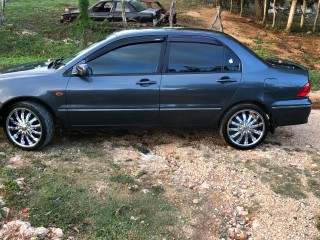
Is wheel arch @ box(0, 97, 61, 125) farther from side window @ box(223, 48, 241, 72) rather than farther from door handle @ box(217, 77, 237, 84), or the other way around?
side window @ box(223, 48, 241, 72)

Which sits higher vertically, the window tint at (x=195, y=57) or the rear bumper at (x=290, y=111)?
the window tint at (x=195, y=57)

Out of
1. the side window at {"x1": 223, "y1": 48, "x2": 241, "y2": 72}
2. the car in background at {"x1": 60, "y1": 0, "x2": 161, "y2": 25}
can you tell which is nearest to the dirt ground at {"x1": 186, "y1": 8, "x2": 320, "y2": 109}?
the car in background at {"x1": 60, "y1": 0, "x2": 161, "y2": 25}

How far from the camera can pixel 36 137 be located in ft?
17.8

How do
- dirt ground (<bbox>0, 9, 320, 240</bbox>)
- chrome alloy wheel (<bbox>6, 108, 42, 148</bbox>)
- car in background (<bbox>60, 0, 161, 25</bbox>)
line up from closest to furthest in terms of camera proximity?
dirt ground (<bbox>0, 9, 320, 240</bbox>), chrome alloy wheel (<bbox>6, 108, 42, 148</bbox>), car in background (<bbox>60, 0, 161, 25</bbox>)

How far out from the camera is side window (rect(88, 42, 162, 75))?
18.0 feet

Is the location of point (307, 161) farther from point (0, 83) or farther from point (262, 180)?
point (0, 83)

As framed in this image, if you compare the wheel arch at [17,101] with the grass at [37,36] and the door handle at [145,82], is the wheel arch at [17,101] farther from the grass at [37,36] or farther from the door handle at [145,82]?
the grass at [37,36]

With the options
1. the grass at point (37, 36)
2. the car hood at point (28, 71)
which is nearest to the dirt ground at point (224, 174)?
the car hood at point (28, 71)

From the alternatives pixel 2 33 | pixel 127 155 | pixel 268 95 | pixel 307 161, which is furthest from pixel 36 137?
pixel 2 33

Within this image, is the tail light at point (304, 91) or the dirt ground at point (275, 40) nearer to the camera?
the tail light at point (304, 91)

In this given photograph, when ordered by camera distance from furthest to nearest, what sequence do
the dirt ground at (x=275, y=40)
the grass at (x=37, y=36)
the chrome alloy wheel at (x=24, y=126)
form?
the dirt ground at (x=275, y=40) → the grass at (x=37, y=36) → the chrome alloy wheel at (x=24, y=126)

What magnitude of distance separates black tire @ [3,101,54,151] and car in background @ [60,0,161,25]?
39.7 feet

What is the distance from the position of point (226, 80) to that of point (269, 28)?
61.8ft

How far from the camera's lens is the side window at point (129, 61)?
5.49 m
